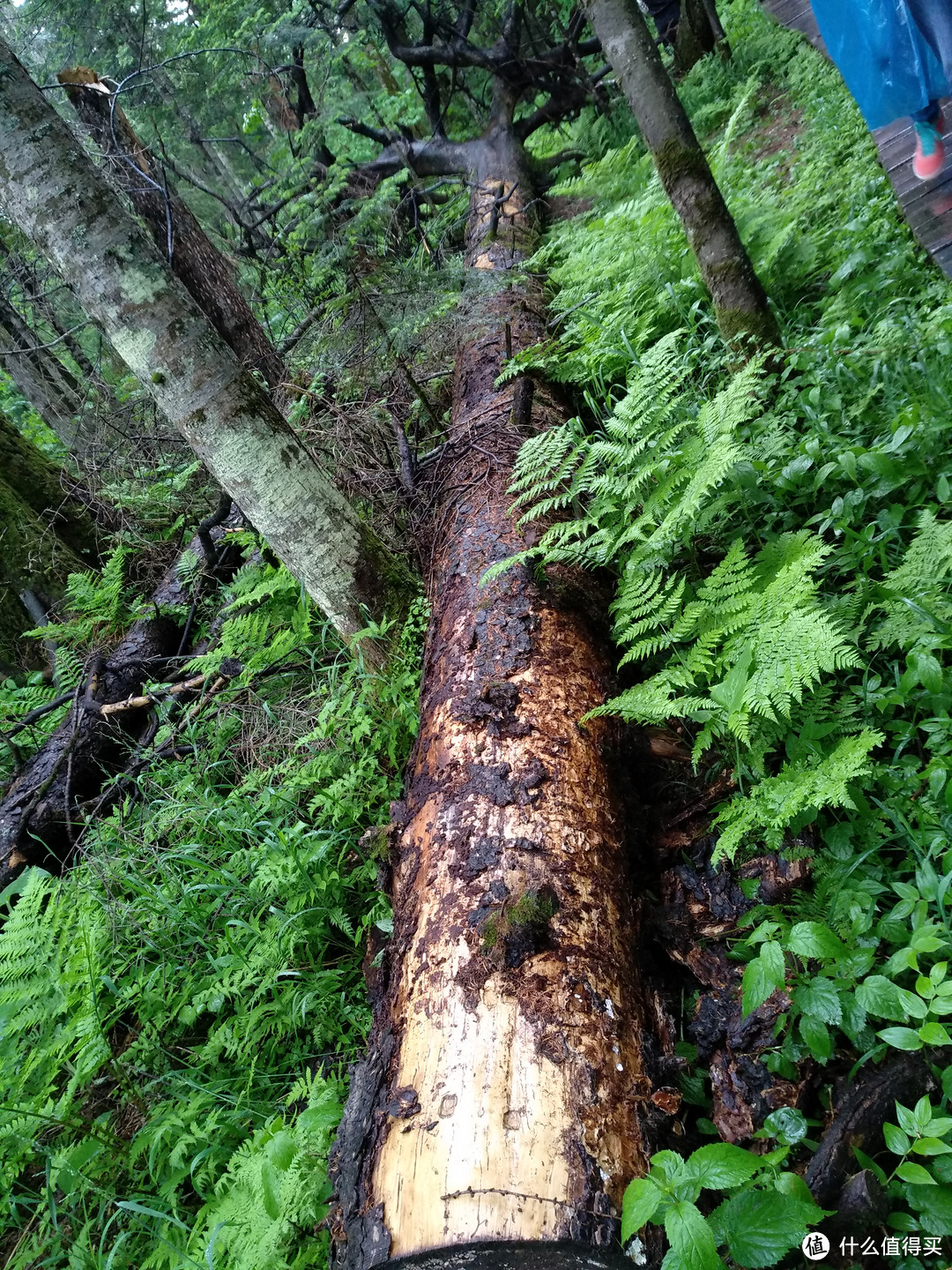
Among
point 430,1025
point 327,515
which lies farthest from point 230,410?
point 430,1025

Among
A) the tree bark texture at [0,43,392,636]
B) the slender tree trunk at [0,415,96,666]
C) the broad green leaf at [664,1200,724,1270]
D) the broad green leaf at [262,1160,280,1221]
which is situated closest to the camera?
the broad green leaf at [664,1200,724,1270]

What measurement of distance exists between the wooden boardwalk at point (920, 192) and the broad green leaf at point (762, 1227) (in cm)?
412

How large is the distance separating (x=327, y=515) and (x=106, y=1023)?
236 centimetres

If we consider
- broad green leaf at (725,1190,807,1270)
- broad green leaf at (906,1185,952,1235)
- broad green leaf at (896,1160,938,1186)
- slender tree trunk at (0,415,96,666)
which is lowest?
broad green leaf at (906,1185,952,1235)

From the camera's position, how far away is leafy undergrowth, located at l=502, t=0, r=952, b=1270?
1.52 m

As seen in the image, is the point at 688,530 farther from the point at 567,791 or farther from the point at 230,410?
the point at 230,410

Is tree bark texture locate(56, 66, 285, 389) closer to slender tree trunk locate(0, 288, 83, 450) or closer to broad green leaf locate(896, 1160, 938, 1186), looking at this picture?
slender tree trunk locate(0, 288, 83, 450)

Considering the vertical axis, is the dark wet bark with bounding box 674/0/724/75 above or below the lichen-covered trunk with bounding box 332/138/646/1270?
above

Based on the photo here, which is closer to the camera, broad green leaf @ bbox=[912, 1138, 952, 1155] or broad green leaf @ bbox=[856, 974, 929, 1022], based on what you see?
broad green leaf @ bbox=[912, 1138, 952, 1155]

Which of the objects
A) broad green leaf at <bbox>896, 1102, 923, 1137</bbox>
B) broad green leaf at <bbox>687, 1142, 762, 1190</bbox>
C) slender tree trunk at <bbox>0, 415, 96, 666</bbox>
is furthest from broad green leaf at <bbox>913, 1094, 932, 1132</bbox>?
slender tree trunk at <bbox>0, 415, 96, 666</bbox>

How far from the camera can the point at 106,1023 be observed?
2.73 metres

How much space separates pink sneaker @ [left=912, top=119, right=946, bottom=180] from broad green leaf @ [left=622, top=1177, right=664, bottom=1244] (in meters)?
4.71

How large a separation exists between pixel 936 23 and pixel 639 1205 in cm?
455

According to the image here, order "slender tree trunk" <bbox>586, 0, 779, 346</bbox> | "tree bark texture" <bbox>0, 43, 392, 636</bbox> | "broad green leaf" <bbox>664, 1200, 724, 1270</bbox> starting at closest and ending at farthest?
1. "broad green leaf" <bbox>664, 1200, 724, 1270</bbox>
2. "tree bark texture" <bbox>0, 43, 392, 636</bbox>
3. "slender tree trunk" <bbox>586, 0, 779, 346</bbox>
